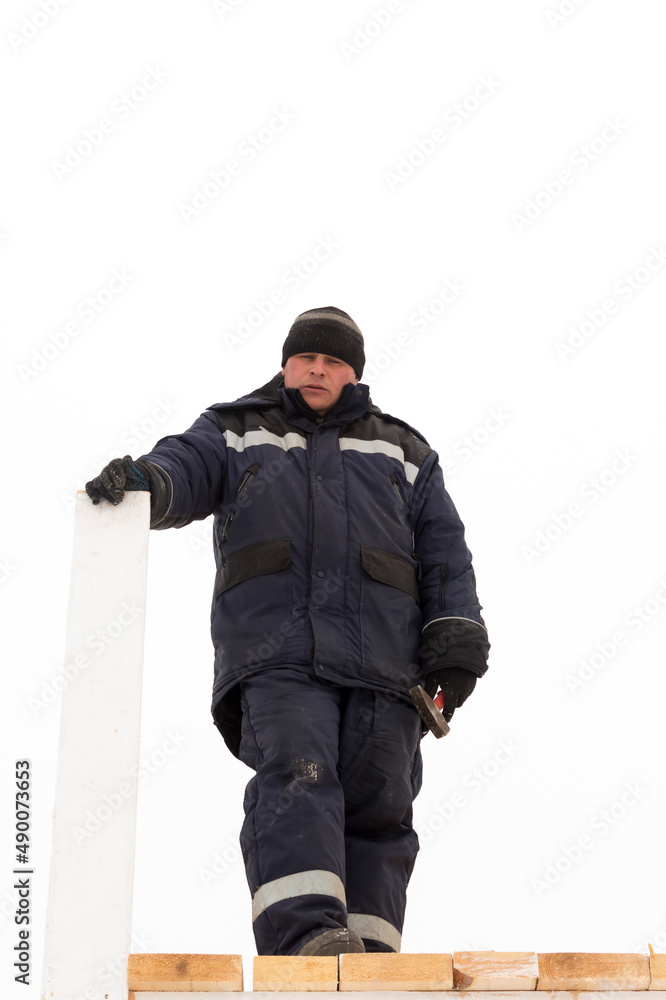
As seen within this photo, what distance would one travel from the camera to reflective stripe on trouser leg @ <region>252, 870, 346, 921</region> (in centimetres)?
244

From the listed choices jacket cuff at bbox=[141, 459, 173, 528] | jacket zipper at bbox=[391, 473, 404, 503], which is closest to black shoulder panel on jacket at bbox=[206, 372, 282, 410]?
jacket zipper at bbox=[391, 473, 404, 503]

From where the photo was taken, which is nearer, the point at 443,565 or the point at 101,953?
the point at 101,953

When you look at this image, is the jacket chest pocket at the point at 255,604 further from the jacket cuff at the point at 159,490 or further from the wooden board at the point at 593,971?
the wooden board at the point at 593,971

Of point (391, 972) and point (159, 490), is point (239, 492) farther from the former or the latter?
point (391, 972)

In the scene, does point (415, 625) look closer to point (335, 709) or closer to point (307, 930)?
point (335, 709)

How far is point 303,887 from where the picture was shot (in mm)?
2443

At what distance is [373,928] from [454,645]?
71 centimetres

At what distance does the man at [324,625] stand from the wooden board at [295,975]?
1.83 feet

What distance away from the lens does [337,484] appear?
9.95 ft

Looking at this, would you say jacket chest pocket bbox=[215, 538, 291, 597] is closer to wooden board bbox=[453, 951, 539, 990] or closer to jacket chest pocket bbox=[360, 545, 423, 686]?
jacket chest pocket bbox=[360, 545, 423, 686]

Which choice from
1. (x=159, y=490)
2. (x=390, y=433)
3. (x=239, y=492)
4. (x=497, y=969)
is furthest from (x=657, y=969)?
(x=390, y=433)

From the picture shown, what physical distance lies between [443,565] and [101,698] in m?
1.33

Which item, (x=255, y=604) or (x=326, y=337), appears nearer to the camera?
(x=255, y=604)

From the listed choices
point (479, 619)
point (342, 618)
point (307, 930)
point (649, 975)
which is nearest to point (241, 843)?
point (307, 930)
